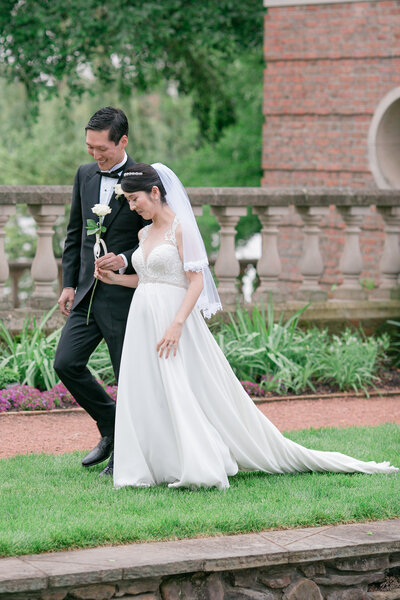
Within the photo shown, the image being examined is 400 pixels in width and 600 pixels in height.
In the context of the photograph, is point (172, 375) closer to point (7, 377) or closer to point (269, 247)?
point (7, 377)

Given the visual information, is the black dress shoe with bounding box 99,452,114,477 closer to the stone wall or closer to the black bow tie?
the stone wall

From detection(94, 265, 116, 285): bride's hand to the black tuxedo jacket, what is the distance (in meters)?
0.14

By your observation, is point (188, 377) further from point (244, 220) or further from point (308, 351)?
point (244, 220)

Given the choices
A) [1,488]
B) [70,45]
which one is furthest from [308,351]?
[70,45]

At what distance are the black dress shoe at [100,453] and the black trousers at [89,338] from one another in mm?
202

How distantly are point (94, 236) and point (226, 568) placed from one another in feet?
7.49

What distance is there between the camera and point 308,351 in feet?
30.3

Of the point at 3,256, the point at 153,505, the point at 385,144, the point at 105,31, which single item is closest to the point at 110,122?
the point at 153,505

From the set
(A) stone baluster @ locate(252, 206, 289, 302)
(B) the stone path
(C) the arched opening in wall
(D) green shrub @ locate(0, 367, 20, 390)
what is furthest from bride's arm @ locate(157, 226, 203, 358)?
(C) the arched opening in wall

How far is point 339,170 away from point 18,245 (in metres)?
8.17

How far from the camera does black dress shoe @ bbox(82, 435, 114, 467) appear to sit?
6.18 m

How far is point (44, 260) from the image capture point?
9297 millimetres

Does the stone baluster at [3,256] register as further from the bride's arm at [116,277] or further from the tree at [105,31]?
the tree at [105,31]

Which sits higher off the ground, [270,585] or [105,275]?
[105,275]
